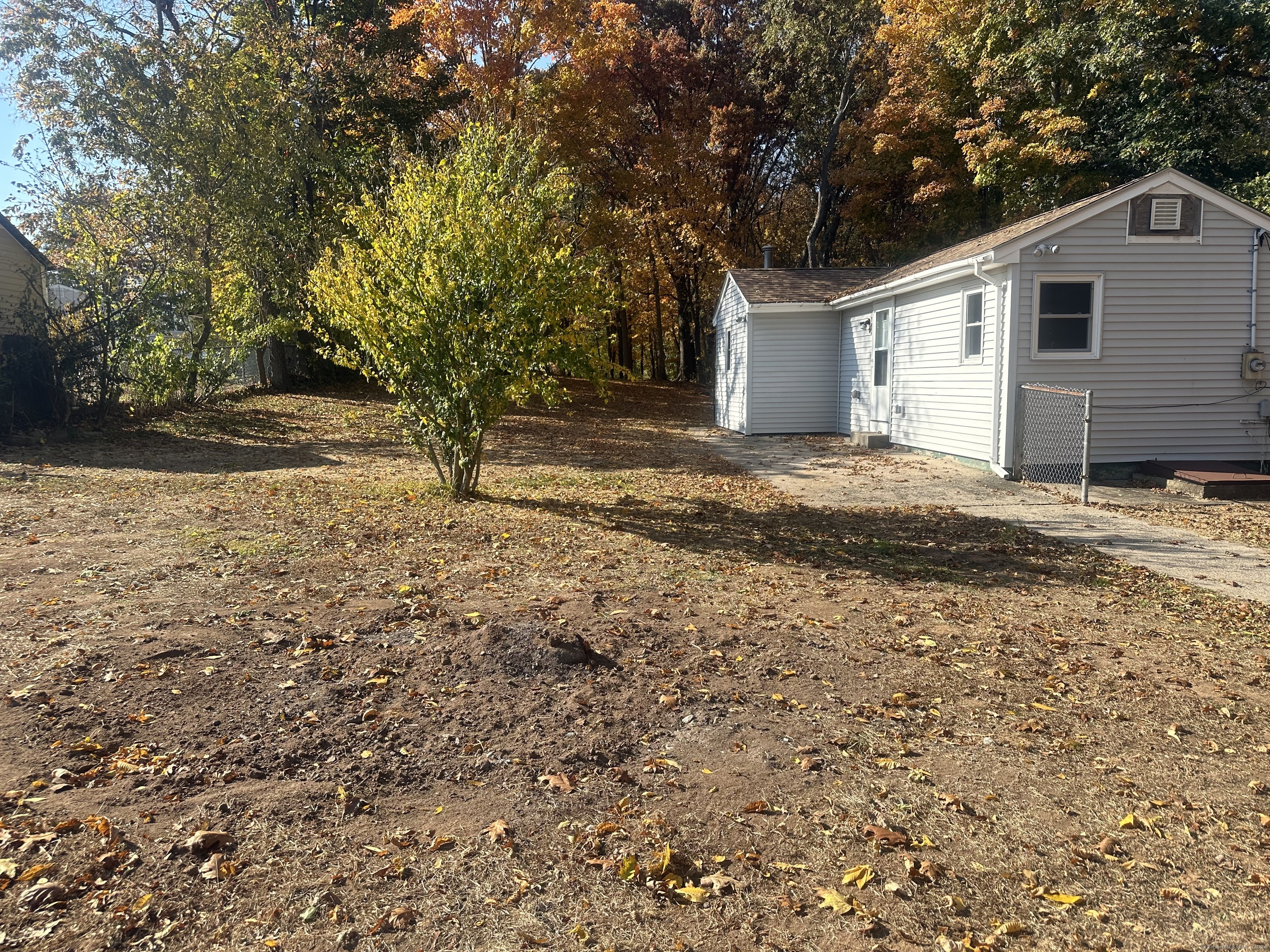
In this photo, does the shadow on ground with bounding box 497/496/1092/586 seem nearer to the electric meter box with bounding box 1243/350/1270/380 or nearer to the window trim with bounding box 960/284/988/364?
the window trim with bounding box 960/284/988/364

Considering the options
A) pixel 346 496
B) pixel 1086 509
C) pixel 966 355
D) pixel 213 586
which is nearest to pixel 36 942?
pixel 213 586

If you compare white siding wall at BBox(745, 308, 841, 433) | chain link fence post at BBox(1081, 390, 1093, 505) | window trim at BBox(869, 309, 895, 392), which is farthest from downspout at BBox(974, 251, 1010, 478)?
white siding wall at BBox(745, 308, 841, 433)

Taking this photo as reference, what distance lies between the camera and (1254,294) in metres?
11.6

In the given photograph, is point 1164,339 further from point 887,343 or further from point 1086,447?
point 887,343

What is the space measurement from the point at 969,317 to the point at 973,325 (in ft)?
0.87

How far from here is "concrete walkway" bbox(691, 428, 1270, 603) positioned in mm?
7109

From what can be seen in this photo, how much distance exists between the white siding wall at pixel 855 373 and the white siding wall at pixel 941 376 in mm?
1189

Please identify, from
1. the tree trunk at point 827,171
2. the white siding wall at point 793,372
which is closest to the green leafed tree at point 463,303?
the white siding wall at point 793,372

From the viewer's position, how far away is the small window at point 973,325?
12.4 m

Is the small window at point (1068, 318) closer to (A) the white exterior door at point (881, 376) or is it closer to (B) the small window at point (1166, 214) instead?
(B) the small window at point (1166, 214)

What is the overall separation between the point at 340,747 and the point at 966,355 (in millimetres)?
11174

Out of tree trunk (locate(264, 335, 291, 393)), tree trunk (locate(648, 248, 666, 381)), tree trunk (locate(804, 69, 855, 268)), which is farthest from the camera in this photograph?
tree trunk (locate(648, 248, 666, 381))

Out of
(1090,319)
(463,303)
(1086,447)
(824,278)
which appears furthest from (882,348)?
(463,303)

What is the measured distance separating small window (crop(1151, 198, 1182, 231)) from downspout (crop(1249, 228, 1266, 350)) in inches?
42.3
